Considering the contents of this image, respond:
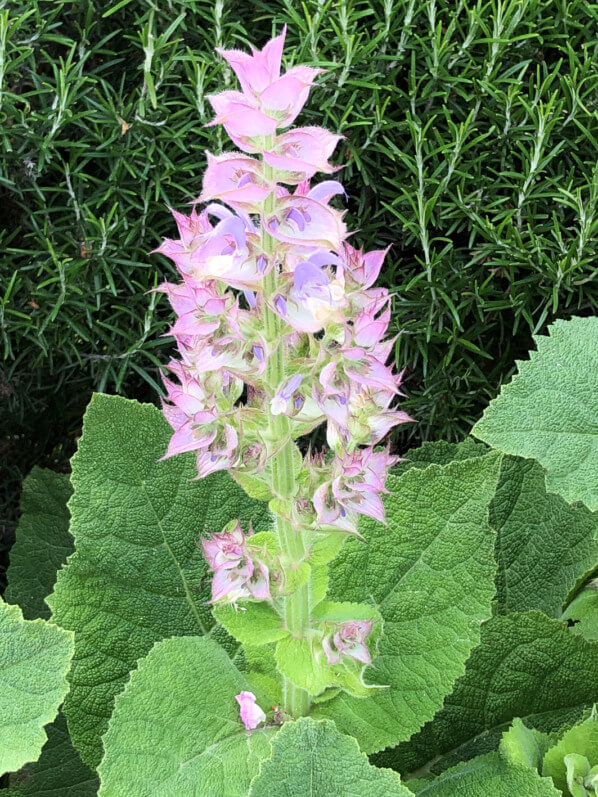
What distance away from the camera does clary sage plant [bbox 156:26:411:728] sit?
2.61ft

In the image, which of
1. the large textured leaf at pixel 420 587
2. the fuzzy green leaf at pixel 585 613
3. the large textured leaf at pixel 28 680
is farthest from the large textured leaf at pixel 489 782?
the large textured leaf at pixel 28 680

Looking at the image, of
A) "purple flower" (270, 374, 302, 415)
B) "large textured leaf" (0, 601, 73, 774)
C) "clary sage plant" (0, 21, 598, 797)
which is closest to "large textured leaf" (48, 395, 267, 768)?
"clary sage plant" (0, 21, 598, 797)

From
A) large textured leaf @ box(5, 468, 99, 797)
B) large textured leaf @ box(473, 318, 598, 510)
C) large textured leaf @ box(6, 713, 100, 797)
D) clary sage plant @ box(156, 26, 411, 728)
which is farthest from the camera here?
large textured leaf @ box(5, 468, 99, 797)

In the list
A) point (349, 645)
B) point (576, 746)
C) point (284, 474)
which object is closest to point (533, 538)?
point (576, 746)

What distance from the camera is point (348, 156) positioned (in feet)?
5.31

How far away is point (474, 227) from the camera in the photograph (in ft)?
5.22

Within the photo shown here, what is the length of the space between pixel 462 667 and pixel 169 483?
508 mm

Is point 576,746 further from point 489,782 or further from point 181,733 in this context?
point 181,733

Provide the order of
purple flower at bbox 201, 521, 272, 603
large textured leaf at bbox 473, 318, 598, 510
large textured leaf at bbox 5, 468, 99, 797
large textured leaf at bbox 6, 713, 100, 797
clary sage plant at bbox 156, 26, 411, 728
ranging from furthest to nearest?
large textured leaf at bbox 5, 468, 99, 797 < large textured leaf at bbox 6, 713, 100, 797 < large textured leaf at bbox 473, 318, 598, 510 < purple flower at bbox 201, 521, 272, 603 < clary sage plant at bbox 156, 26, 411, 728

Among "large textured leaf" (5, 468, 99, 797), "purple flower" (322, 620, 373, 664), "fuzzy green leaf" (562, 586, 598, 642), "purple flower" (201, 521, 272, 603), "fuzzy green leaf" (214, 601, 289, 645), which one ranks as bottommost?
"large textured leaf" (5, 468, 99, 797)

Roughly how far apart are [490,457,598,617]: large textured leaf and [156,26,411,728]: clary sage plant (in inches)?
20.3

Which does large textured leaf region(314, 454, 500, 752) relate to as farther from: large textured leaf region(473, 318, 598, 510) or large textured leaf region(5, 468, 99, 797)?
large textured leaf region(5, 468, 99, 797)

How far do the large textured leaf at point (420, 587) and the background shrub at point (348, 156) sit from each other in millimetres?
444

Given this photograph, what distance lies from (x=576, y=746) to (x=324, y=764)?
39 centimetres
